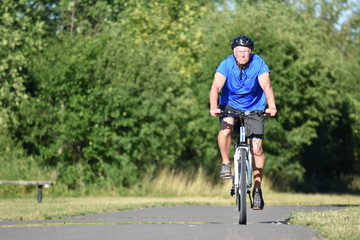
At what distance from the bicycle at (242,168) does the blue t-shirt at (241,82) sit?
0.17 meters

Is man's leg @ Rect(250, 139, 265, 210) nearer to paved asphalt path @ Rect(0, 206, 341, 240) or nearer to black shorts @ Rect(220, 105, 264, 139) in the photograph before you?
black shorts @ Rect(220, 105, 264, 139)

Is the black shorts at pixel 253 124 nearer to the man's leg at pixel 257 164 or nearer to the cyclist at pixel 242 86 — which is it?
the cyclist at pixel 242 86

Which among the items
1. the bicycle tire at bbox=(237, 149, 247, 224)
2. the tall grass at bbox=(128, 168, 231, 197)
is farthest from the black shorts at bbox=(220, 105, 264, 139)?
the tall grass at bbox=(128, 168, 231, 197)

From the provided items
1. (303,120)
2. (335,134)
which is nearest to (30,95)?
(303,120)

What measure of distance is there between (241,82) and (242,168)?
45.1 inches

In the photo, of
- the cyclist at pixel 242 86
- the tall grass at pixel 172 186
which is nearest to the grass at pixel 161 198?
the tall grass at pixel 172 186

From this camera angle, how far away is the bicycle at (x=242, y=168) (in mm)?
10695

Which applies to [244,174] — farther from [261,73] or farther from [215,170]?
[215,170]

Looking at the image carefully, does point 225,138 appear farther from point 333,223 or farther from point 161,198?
point 161,198

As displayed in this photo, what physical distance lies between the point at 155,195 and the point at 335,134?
19.6 m

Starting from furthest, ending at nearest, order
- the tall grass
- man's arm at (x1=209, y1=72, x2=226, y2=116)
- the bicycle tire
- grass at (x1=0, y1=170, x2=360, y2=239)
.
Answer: the tall grass, grass at (x1=0, y1=170, x2=360, y2=239), man's arm at (x1=209, y1=72, x2=226, y2=116), the bicycle tire

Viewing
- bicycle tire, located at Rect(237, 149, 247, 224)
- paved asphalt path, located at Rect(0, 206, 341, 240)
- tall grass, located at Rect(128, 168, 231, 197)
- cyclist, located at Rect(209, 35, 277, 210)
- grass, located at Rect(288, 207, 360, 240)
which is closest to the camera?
grass, located at Rect(288, 207, 360, 240)

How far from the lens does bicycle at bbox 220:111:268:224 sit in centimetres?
1070

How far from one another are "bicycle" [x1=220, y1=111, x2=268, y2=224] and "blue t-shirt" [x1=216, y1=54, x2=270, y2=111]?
6.7 inches
